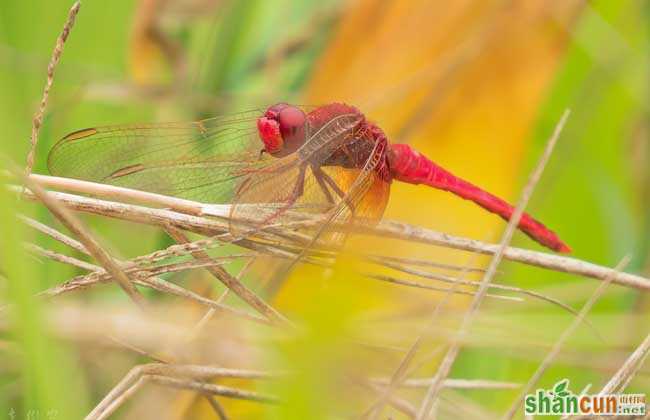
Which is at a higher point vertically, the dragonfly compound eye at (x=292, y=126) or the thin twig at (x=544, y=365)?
the thin twig at (x=544, y=365)

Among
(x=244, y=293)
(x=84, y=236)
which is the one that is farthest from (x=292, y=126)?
(x=84, y=236)

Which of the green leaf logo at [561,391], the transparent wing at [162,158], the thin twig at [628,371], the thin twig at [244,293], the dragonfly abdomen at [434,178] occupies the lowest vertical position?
the transparent wing at [162,158]

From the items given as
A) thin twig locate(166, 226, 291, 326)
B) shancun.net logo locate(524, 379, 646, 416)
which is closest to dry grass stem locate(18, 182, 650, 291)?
thin twig locate(166, 226, 291, 326)

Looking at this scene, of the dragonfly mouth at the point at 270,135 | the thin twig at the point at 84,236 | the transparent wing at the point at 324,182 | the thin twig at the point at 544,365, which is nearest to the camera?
the thin twig at the point at 84,236

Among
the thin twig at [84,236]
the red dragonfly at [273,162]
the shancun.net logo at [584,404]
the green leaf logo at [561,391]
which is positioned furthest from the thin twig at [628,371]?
the thin twig at [84,236]

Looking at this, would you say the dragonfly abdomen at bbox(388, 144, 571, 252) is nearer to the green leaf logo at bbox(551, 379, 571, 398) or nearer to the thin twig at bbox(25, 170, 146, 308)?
the green leaf logo at bbox(551, 379, 571, 398)

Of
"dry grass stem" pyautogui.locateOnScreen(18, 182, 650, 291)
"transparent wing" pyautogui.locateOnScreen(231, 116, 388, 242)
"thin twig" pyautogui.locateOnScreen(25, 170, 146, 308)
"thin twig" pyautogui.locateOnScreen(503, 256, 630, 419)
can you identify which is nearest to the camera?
"thin twig" pyautogui.locateOnScreen(25, 170, 146, 308)

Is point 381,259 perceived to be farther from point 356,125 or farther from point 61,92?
point 61,92

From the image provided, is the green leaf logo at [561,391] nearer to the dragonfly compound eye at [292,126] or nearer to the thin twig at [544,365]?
the thin twig at [544,365]

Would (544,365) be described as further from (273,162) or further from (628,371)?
(273,162)

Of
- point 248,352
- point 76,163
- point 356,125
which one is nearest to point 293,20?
point 356,125
